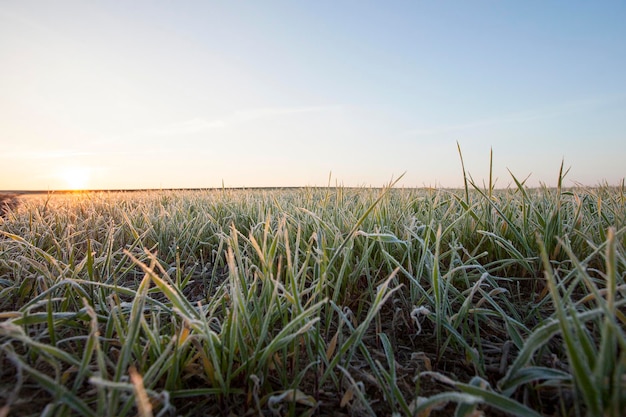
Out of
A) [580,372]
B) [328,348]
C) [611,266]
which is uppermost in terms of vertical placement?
[611,266]

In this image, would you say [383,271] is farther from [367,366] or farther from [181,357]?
[181,357]

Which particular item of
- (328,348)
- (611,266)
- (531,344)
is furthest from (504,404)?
(328,348)

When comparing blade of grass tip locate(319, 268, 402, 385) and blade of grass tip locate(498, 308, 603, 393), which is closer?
blade of grass tip locate(498, 308, 603, 393)

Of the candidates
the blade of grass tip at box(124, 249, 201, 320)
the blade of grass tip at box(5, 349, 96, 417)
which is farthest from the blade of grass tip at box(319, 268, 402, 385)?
the blade of grass tip at box(5, 349, 96, 417)

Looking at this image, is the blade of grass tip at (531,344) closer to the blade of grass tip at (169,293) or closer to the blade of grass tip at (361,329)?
the blade of grass tip at (361,329)

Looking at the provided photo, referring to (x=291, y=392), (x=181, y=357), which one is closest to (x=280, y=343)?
(x=291, y=392)

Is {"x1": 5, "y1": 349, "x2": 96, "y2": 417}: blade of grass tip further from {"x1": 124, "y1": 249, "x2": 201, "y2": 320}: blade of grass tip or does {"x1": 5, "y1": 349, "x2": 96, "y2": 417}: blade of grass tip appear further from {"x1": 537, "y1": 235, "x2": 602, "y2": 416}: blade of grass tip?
{"x1": 537, "y1": 235, "x2": 602, "y2": 416}: blade of grass tip

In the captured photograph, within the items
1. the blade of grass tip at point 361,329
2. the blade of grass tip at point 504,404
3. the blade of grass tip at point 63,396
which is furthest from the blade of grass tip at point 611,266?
the blade of grass tip at point 63,396

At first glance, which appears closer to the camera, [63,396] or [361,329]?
[63,396]

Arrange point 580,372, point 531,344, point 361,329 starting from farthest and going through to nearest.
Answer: point 361,329 < point 531,344 < point 580,372

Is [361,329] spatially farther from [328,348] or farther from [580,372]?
[580,372]

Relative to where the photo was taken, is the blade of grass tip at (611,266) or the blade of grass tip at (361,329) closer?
the blade of grass tip at (611,266)

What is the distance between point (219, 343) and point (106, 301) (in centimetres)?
60

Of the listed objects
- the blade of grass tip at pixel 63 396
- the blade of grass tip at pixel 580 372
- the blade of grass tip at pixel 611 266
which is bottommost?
the blade of grass tip at pixel 63 396
